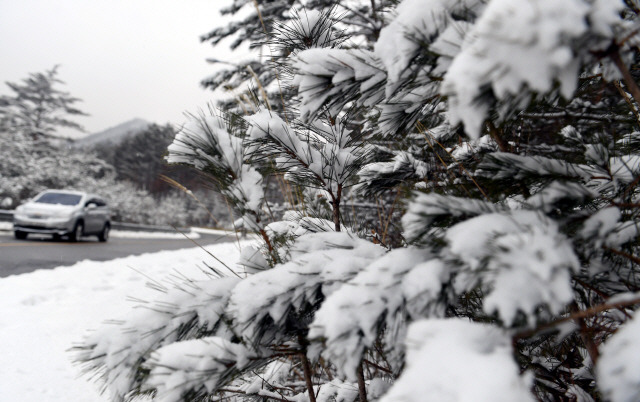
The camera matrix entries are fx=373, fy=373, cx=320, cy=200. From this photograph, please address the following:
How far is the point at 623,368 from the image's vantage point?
1.94 ft

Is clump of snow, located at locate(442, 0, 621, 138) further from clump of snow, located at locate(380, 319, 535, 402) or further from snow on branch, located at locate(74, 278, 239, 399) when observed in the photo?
snow on branch, located at locate(74, 278, 239, 399)

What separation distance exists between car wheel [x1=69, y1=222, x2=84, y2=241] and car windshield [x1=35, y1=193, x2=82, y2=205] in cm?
69

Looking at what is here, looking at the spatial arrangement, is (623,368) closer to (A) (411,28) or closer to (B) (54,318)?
(A) (411,28)

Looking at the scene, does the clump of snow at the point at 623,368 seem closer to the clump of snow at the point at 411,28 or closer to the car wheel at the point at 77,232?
the clump of snow at the point at 411,28

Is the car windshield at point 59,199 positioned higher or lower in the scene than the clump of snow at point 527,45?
lower

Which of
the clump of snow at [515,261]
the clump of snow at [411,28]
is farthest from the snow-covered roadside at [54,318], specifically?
the clump of snow at [515,261]

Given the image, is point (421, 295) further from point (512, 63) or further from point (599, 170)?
point (599, 170)

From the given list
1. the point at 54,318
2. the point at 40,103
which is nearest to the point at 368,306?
the point at 54,318

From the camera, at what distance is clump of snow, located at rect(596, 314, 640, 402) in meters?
0.58

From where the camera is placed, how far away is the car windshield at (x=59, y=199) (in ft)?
34.7

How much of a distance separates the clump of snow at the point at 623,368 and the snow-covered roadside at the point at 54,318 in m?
1.89

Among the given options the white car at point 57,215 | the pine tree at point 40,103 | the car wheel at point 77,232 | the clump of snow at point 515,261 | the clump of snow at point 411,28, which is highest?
the pine tree at point 40,103

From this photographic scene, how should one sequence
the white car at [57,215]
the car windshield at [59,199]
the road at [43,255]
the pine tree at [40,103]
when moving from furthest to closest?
the pine tree at [40,103] < the car windshield at [59,199] < the white car at [57,215] < the road at [43,255]

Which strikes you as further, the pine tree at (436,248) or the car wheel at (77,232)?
the car wheel at (77,232)
